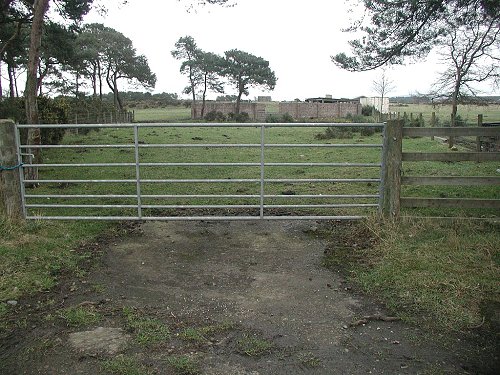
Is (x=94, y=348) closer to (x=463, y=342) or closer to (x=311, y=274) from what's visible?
(x=311, y=274)

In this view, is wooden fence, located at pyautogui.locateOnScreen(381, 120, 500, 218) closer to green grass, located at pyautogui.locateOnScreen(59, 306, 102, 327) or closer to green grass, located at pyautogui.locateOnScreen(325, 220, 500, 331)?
green grass, located at pyautogui.locateOnScreen(325, 220, 500, 331)

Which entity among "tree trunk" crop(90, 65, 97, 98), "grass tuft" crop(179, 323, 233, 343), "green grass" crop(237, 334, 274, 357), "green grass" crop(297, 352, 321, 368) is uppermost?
"tree trunk" crop(90, 65, 97, 98)

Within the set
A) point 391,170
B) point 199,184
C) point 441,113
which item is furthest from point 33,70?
point 441,113

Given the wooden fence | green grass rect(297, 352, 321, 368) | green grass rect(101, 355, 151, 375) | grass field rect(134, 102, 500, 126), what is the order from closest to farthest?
green grass rect(101, 355, 151, 375), green grass rect(297, 352, 321, 368), the wooden fence, grass field rect(134, 102, 500, 126)

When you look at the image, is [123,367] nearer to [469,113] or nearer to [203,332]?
[203,332]

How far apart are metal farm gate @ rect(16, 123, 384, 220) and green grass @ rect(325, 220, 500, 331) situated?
0.89 metres

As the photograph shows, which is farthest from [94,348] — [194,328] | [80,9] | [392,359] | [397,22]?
[80,9]

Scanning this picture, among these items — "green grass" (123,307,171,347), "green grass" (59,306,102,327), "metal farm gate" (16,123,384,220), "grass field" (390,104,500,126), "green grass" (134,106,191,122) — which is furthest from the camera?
"green grass" (134,106,191,122)

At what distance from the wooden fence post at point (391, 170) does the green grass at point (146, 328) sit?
3.76 metres

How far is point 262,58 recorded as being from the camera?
159ft

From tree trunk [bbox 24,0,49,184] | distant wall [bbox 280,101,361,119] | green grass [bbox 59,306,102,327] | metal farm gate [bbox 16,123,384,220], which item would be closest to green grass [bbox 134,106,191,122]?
distant wall [bbox 280,101,361,119]

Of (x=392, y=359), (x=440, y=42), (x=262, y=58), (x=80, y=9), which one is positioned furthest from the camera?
(x=262, y=58)

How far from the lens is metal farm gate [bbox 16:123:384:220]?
6.19 metres

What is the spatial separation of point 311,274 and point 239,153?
406 inches
